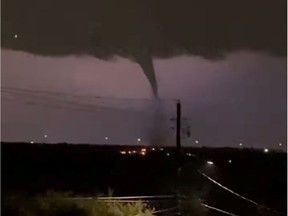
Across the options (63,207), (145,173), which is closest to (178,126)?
(145,173)

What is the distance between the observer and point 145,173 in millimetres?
2764

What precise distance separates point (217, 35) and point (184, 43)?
0.41ft

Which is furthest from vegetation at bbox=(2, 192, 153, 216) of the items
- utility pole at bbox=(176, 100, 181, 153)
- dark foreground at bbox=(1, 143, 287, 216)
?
utility pole at bbox=(176, 100, 181, 153)

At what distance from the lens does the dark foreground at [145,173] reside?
2154 millimetres

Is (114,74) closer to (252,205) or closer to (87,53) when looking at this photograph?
(87,53)

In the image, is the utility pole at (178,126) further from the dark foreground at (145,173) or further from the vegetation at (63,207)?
the vegetation at (63,207)

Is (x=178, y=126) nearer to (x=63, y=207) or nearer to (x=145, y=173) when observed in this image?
(x=145, y=173)

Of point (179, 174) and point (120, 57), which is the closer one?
point (120, 57)

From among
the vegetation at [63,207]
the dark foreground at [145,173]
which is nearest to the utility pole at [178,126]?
the dark foreground at [145,173]

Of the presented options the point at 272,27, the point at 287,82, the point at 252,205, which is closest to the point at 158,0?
the point at 272,27

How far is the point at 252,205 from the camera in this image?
7.83 feet

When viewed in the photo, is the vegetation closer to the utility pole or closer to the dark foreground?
the dark foreground

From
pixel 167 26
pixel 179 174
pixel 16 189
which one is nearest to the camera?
pixel 16 189

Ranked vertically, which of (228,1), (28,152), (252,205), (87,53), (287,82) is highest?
(228,1)
